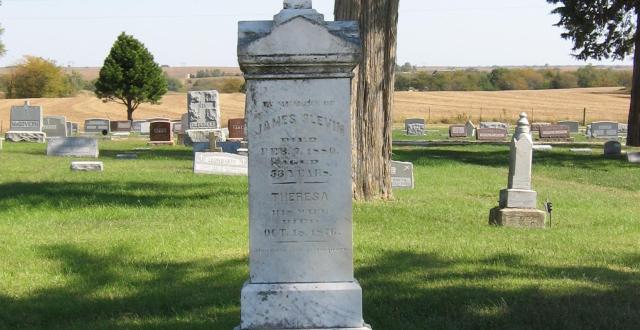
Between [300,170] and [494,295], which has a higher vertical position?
[300,170]

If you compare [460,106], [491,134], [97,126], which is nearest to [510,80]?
[460,106]

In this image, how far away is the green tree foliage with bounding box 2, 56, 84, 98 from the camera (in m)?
92.6

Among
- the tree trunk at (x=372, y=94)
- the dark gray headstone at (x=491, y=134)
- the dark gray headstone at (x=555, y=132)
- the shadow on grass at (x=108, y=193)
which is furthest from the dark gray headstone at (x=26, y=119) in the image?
the tree trunk at (x=372, y=94)

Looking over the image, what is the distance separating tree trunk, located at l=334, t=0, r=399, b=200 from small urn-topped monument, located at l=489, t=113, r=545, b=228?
200 centimetres

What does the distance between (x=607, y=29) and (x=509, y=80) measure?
77.4 m

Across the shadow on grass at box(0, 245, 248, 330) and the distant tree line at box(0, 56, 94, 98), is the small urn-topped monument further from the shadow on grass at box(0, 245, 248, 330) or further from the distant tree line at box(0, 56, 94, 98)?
the distant tree line at box(0, 56, 94, 98)

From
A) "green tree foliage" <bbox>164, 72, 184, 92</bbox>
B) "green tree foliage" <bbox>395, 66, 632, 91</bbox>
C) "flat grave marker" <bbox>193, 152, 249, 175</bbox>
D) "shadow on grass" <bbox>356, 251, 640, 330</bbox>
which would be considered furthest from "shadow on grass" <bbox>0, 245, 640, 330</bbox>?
"green tree foliage" <bbox>164, 72, 184, 92</bbox>

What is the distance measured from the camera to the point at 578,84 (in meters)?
108

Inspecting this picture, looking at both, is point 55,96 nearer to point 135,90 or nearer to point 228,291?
point 135,90

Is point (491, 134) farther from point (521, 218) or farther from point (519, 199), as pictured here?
point (521, 218)

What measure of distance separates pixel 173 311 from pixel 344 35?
254 cm

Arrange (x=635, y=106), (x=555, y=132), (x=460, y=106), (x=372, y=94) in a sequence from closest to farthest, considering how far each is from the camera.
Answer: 1. (x=372, y=94)
2. (x=635, y=106)
3. (x=555, y=132)
4. (x=460, y=106)

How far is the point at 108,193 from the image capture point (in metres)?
13.8

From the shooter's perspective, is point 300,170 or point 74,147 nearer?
point 300,170
